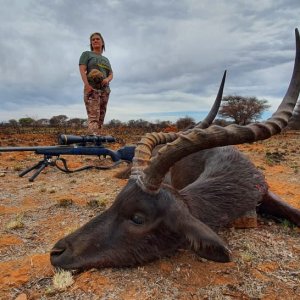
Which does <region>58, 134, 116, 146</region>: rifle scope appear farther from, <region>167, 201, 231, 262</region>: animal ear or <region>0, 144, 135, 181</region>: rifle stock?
<region>167, 201, 231, 262</region>: animal ear

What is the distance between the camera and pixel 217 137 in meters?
2.97

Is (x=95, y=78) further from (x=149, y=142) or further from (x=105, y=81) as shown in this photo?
(x=149, y=142)

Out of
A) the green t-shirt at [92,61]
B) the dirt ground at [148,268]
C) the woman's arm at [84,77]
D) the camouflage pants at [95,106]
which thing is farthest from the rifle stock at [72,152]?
the dirt ground at [148,268]

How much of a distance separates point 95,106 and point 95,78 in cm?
72

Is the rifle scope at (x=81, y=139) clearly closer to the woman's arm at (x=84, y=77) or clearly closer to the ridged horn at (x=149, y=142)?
the woman's arm at (x=84, y=77)

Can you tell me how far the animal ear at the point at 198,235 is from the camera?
279 cm

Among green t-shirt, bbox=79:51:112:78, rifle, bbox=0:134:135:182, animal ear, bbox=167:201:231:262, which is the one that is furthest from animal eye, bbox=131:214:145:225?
green t-shirt, bbox=79:51:112:78

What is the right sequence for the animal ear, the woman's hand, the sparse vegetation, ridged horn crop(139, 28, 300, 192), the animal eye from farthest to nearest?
1. the woman's hand
2. the sparse vegetation
3. the animal eye
4. ridged horn crop(139, 28, 300, 192)
5. the animal ear

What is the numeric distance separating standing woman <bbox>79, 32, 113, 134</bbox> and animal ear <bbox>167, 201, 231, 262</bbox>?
659cm

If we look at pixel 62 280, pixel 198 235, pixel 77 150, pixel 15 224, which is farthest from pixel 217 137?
pixel 77 150

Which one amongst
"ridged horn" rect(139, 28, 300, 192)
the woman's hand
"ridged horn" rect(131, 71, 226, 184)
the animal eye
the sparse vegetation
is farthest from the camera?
the woman's hand

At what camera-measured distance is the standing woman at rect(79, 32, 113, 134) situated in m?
9.21

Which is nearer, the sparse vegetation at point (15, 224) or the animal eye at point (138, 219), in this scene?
the animal eye at point (138, 219)

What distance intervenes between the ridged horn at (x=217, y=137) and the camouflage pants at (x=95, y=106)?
21.3 feet
